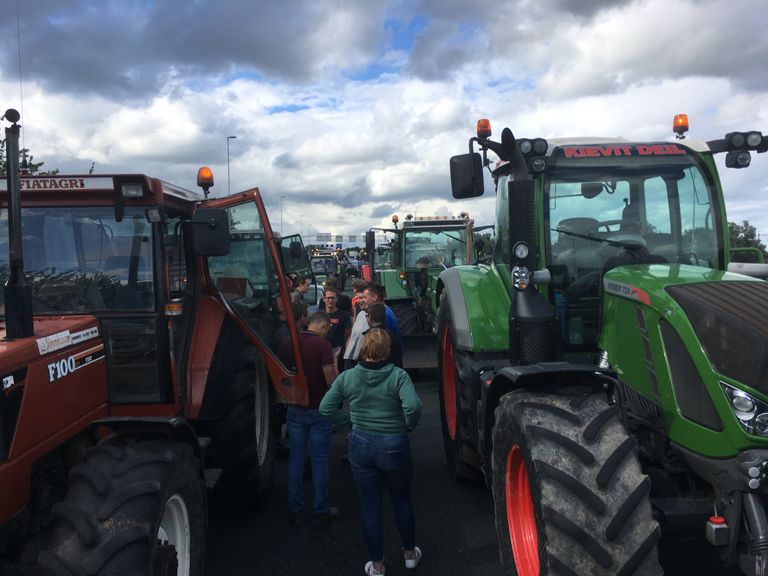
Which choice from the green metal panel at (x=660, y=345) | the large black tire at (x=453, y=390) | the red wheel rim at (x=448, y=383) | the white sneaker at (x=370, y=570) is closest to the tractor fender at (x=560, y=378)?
the green metal panel at (x=660, y=345)

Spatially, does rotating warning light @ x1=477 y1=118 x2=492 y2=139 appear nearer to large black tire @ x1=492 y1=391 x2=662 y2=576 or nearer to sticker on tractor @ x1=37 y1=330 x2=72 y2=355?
large black tire @ x1=492 y1=391 x2=662 y2=576

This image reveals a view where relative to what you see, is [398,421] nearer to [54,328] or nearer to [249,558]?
[249,558]

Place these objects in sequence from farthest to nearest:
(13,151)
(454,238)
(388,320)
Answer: (454,238) < (388,320) < (13,151)

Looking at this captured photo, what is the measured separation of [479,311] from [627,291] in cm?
138

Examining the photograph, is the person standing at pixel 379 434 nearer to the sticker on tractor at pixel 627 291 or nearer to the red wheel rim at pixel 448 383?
the sticker on tractor at pixel 627 291

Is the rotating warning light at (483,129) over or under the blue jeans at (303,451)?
over

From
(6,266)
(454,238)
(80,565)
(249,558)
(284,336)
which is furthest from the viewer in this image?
(454,238)

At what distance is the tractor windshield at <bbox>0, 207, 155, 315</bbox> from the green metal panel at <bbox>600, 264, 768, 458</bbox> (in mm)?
2632

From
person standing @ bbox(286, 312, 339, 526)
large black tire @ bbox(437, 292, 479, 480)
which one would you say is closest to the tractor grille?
large black tire @ bbox(437, 292, 479, 480)

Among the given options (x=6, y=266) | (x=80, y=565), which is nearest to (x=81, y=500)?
(x=80, y=565)

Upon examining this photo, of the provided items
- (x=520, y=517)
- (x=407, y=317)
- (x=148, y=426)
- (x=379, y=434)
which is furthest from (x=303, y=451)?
(x=407, y=317)

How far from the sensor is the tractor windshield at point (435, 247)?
12.1m

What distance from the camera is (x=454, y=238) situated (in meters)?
11.3

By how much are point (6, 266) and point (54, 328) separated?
0.77 metres
